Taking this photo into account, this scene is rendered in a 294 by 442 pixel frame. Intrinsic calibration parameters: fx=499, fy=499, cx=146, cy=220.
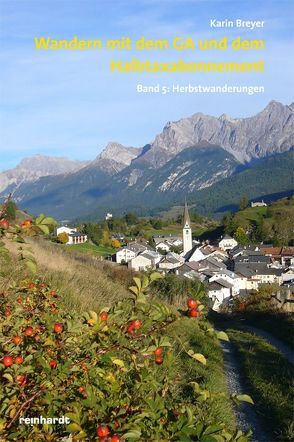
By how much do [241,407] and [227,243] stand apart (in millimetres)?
115977

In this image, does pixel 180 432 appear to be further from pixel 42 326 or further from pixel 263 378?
pixel 263 378

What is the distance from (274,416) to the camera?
657 centimetres

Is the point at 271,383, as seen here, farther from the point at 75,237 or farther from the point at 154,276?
A: the point at 75,237

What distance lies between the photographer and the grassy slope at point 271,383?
6301mm

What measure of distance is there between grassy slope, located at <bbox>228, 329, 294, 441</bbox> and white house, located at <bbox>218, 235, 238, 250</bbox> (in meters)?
109

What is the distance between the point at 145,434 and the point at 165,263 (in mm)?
87618

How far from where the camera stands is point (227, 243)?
399 ft

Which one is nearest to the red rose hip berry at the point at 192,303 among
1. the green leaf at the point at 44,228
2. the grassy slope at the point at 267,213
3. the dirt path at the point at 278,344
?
the green leaf at the point at 44,228

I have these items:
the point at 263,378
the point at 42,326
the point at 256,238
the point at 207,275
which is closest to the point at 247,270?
the point at 207,275

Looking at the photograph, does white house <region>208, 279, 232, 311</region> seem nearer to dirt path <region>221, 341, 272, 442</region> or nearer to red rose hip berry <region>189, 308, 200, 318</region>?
dirt path <region>221, 341, 272, 442</region>

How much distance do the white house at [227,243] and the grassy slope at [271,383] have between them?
109 meters

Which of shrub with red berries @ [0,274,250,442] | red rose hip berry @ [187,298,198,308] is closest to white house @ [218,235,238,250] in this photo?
shrub with red berries @ [0,274,250,442]

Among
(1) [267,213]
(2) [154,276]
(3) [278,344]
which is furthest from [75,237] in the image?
(2) [154,276]

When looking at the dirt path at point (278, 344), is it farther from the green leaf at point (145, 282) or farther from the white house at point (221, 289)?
the white house at point (221, 289)
